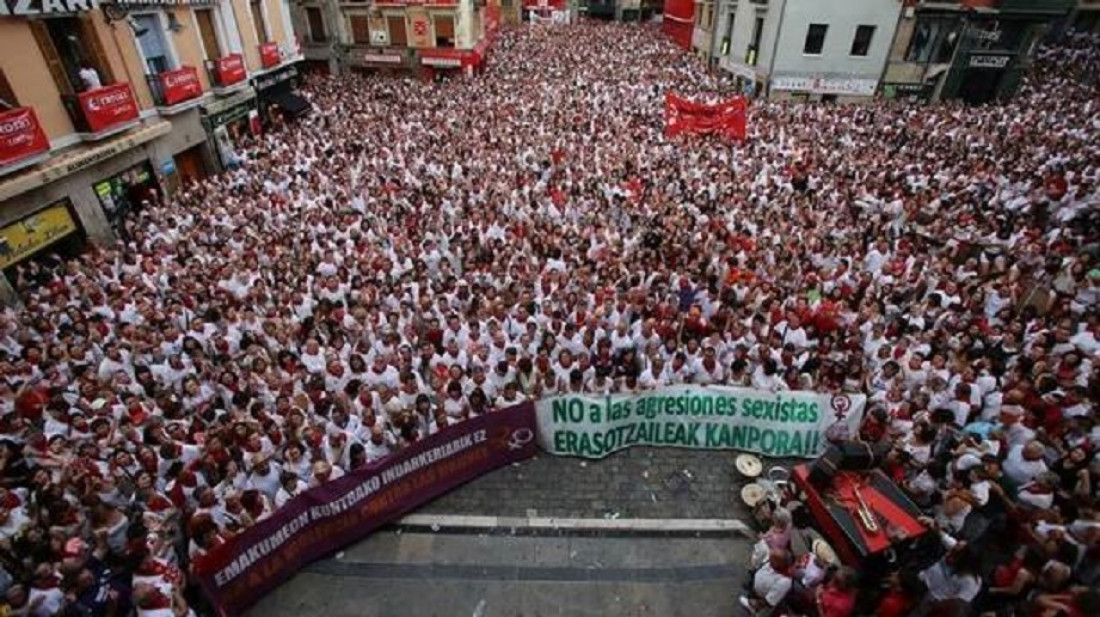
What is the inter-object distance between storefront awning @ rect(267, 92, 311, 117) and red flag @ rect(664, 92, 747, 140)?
47.1ft

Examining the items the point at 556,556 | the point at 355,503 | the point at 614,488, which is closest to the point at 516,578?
the point at 556,556

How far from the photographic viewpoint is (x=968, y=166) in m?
15.9

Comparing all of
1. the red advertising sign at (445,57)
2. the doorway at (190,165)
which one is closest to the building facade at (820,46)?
the red advertising sign at (445,57)

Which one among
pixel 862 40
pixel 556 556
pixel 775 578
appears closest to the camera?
pixel 775 578

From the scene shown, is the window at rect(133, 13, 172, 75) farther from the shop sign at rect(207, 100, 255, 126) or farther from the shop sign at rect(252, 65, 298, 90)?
the shop sign at rect(252, 65, 298, 90)

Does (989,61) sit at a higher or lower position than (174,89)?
lower

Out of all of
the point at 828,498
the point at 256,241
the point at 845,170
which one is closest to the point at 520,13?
the point at 845,170

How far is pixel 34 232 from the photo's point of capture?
37.7 feet

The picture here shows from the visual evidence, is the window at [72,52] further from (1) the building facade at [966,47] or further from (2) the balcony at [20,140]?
(1) the building facade at [966,47]

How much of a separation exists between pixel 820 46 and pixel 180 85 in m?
25.7

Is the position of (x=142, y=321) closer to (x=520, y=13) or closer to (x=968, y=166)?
(x=968, y=166)

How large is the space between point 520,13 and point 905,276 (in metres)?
61.8

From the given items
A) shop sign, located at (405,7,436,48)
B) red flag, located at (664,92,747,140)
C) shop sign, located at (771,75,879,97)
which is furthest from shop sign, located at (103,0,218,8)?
shop sign, located at (771,75,879,97)

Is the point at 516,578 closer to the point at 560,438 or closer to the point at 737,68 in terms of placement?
the point at 560,438
